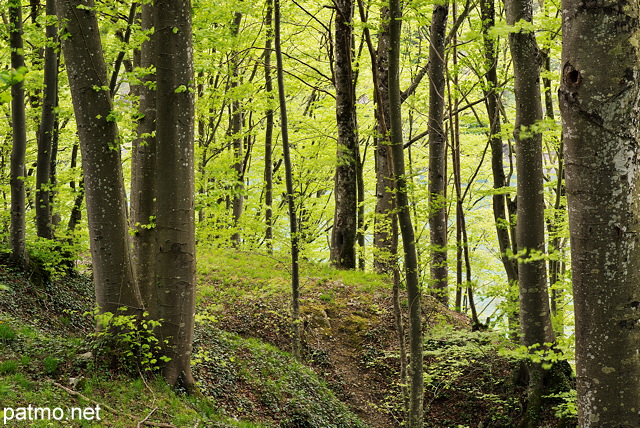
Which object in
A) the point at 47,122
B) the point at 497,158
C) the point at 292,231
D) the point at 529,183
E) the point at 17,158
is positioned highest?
the point at 47,122

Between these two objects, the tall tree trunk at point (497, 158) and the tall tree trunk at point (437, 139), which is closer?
the tall tree trunk at point (497, 158)

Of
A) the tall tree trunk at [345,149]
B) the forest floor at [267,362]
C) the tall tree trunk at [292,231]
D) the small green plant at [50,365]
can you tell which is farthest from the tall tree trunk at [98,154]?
the tall tree trunk at [345,149]

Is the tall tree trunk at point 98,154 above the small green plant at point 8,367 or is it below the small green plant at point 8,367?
above

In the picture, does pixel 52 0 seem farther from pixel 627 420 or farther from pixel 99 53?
pixel 627 420

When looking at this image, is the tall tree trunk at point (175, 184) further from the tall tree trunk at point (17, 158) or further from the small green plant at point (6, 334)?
the tall tree trunk at point (17, 158)

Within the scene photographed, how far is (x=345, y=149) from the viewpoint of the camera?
12719 mm

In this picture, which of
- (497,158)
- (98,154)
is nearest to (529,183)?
(497,158)

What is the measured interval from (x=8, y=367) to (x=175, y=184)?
2547 mm

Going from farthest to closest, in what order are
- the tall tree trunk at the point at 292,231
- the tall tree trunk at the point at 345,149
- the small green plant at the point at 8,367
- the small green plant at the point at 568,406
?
the tall tree trunk at the point at 345,149
the tall tree trunk at the point at 292,231
the small green plant at the point at 568,406
the small green plant at the point at 8,367

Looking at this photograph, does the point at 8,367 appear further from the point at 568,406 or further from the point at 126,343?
the point at 568,406

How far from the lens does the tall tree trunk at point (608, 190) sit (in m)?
2.41

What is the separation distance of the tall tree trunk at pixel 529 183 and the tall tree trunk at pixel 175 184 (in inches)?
158
